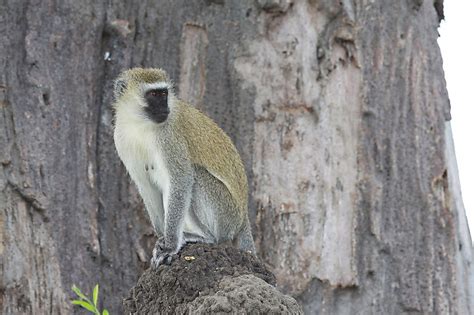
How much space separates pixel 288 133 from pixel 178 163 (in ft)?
4.77

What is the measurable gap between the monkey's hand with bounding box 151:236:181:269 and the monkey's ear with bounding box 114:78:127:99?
3.75 ft

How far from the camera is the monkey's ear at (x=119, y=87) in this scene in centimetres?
928

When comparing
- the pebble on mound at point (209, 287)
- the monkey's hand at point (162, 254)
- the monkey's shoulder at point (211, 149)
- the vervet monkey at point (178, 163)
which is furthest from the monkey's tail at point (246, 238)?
the pebble on mound at point (209, 287)

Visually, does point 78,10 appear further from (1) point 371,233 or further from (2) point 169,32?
(1) point 371,233

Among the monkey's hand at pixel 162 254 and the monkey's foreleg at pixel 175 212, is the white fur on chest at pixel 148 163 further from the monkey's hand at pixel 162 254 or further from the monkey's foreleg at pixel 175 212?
the monkey's hand at pixel 162 254

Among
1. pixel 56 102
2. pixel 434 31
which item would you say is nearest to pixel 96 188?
pixel 56 102

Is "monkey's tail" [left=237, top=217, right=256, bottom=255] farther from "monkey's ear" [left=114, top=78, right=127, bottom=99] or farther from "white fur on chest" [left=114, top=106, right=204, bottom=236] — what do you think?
"monkey's ear" [left=114, top=78, right=127, bottom=99]

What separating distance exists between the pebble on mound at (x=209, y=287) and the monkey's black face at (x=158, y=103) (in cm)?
136

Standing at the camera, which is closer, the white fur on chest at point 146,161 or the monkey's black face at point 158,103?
the monkey's black face at point 158,103

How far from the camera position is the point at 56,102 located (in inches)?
390

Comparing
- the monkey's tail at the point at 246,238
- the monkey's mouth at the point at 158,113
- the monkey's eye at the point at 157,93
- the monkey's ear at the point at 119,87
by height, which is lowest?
the monkey's tail at the point at 246,238

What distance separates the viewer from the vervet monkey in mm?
9023

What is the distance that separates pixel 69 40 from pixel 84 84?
364 millimetres

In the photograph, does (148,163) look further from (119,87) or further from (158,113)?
(119,87)
